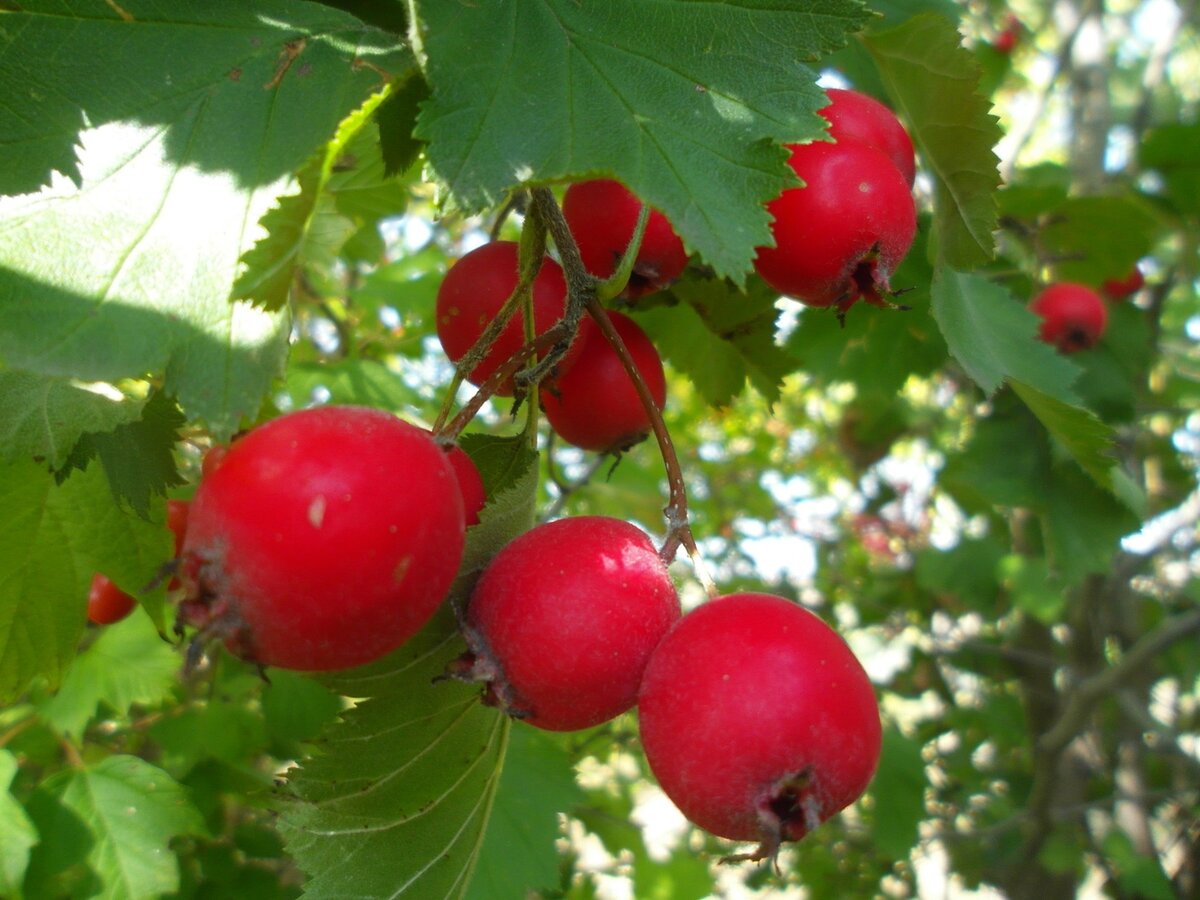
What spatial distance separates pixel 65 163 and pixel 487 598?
21.7 inches

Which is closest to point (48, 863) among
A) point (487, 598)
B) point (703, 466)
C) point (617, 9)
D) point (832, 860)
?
point (487, 598)

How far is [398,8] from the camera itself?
3.56 ft

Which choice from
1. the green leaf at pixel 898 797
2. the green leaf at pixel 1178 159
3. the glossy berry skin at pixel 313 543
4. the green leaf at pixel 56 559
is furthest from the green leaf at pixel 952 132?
the green leaf at pixel 898 797

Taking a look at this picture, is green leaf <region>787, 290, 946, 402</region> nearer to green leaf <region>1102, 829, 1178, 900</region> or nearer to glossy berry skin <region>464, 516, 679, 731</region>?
glossy berry skin <region>464, 516, 679, 731</region>

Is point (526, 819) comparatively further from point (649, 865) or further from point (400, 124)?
point (400, 124)

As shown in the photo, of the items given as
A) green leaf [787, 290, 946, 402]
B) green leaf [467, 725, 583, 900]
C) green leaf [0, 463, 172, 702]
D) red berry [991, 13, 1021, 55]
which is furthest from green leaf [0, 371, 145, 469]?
red berry [991, 13, 1021, 55]

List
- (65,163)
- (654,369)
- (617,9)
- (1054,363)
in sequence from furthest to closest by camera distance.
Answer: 1. (1054,363)
2. (654,369)
3. (617,9)
4. (65,163)

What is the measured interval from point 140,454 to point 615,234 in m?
0.63

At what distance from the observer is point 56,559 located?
140cm

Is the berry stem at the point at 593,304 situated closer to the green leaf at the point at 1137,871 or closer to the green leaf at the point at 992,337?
the green leaf at the point at 992,337

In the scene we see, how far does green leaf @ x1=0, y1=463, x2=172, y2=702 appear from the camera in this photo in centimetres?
137

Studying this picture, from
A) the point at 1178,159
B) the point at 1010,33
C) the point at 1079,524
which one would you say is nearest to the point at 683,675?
the point at 1079,524

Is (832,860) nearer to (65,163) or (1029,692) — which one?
(1029,692)

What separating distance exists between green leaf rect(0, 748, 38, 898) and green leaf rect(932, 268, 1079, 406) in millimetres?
1700
